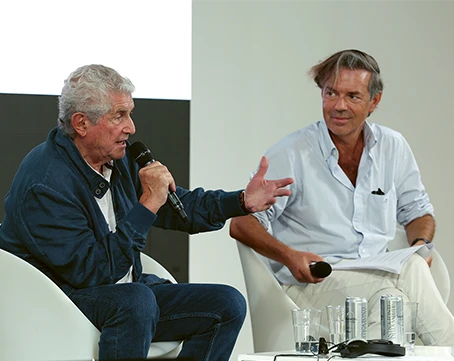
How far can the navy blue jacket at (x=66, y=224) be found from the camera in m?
2.13

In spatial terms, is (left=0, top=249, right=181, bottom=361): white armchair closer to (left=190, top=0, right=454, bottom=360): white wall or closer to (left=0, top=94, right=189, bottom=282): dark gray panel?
(left=0, top=94, right=189, bottom=282): dark gray panel

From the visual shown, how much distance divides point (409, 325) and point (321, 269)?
0.52 metres

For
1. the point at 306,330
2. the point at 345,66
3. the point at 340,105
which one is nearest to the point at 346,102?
the point at 340,105

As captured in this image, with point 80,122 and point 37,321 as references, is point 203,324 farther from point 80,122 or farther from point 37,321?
point 80,122

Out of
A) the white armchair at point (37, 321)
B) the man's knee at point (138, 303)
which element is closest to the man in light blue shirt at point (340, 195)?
the man's knee at point (138, 303)

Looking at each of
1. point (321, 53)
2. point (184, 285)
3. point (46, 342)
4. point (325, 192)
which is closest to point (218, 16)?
point (321, 53)

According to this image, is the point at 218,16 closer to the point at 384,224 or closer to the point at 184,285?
the point at 384,224

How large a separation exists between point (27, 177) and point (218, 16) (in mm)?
2057

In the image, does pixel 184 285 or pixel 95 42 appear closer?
pixel 184 285

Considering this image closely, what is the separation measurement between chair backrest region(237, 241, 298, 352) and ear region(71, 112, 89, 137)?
715mm

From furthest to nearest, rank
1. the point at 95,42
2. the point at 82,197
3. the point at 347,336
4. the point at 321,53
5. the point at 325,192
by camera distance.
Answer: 1. the point at 321,53
2. the point at 95,42
3. the point at 325,192
4. the point at 82,197
5. the point at 347,336

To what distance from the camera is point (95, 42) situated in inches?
151

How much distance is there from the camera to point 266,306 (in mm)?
2650

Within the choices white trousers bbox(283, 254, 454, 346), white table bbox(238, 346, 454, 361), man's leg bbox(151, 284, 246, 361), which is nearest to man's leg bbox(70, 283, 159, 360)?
man's leg bbox(151, 284, 246, 361)
